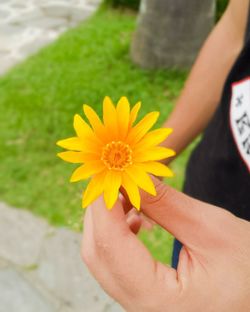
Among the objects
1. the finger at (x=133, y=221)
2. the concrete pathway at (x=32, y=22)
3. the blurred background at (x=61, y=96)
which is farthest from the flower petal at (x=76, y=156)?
the concrete pathway at (x=32, y=22)

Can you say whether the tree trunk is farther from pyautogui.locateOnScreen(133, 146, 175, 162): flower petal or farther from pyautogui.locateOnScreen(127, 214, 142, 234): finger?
pyautogui.locateOnScreen(133, 146, 175, 162): flower petal

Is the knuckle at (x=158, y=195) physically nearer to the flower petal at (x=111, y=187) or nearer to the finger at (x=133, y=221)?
the flower petal at (x=111, y=187)

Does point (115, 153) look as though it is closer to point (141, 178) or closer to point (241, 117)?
point (141, 178)

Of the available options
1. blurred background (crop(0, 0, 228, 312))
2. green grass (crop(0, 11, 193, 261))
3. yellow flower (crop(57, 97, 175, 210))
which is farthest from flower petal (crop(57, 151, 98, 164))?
green grass (crop(0, 11, 193, 261))

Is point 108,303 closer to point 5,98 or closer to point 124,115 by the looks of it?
point 124,115

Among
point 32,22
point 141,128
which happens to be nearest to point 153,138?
point 141,128
